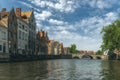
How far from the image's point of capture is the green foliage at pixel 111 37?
103m

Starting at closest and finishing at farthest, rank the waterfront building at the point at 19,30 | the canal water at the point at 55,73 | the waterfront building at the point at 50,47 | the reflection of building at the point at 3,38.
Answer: the canal water at the point at 55,73, the reflection of building at the point at 3,38, the waterfront building at the point at 19,30, the waterfront building at the point at 50,47

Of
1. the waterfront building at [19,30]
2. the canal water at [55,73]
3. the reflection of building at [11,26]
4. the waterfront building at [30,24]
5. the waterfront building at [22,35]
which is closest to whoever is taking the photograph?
the canal water at [55,73]

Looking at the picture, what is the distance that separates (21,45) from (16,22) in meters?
8.89

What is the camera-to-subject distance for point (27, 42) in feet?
295

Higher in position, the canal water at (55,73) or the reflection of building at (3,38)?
the reflection of building at (3,38)

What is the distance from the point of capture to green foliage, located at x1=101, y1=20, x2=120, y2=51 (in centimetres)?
10294

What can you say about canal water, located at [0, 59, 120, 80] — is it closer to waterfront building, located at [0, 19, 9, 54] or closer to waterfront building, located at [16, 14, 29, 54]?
waterfront building, located at [0, 19, 9, 54]

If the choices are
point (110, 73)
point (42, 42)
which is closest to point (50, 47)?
point (42, 42)

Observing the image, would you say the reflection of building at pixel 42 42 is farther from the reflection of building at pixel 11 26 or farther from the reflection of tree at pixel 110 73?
the reflection of tree at pixel 110 73

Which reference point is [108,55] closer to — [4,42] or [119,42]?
[119,42]

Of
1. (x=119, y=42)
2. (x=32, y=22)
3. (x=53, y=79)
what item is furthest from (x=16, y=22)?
(x=53, y=79)

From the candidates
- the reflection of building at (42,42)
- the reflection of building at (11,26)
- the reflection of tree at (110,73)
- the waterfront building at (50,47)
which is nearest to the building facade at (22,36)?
the reflection of building at (11,26)

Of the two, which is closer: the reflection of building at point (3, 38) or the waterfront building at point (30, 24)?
the reflection of building at point (3, 38)

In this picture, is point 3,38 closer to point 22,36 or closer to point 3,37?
point 3,37
